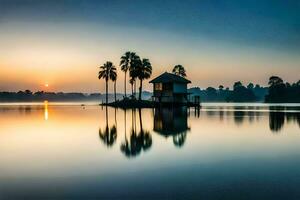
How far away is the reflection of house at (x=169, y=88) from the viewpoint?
79688 mm

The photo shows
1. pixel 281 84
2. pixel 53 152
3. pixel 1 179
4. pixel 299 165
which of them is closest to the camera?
pixel 1 179

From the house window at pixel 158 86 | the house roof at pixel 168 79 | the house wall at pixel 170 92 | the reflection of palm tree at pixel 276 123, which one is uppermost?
the house roof at pixel 168 79

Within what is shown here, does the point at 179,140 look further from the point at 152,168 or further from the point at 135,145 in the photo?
the point at 152,168

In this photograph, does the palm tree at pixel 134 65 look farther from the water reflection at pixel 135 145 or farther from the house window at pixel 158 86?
the water reflection at pixel 135 145

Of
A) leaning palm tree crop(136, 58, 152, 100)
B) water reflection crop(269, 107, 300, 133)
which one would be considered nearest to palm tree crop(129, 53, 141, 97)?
leaning palm tree crop(136, 58, 152, 100)

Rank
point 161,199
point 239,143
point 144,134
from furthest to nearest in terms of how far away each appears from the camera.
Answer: point 144,134
point 239,143
point 161,199

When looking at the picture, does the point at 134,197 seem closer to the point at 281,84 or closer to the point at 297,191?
the point at 297,191

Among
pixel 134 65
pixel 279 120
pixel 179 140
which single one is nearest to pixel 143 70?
pixel 134 65

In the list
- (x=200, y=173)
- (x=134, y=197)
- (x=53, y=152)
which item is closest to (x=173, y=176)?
(x=200, y=173)

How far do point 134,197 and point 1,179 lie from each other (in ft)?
17.2

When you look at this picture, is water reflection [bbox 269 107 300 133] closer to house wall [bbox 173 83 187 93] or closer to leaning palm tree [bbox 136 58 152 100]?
house wall [bbox 173 83 187 93]

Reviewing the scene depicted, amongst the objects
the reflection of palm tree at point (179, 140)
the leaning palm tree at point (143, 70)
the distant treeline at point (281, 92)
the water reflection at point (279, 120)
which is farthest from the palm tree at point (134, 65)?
the distant treeline at point (281, 92)

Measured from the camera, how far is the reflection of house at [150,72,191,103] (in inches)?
3137

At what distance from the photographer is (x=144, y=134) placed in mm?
25531
